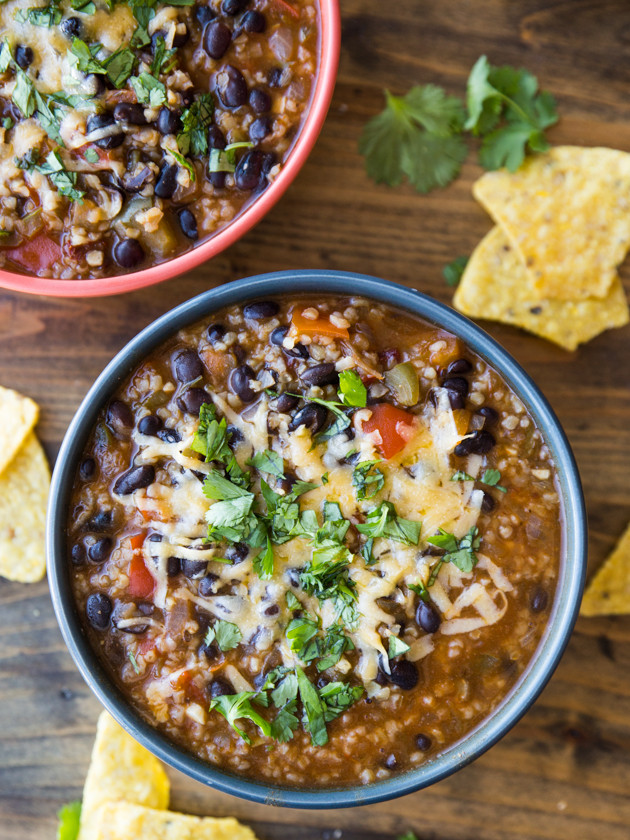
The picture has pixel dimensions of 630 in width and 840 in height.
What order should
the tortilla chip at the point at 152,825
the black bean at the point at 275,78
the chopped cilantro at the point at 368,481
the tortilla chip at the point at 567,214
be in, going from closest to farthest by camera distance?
1. the chopped cilantro at the point at 368,481
2. the black bean at the point at 275,78
3. the tortilla chip at the point at 152,825
4. the tortilla chip at the point at 567,214

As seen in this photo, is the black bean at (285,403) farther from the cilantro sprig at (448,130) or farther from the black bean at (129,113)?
the cilantro sprig at (448,130)

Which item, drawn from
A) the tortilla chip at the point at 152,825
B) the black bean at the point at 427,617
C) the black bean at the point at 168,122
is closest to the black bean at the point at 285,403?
the black bean at the point at 427,617

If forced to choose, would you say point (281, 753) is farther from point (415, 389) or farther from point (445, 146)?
point (445, 146)

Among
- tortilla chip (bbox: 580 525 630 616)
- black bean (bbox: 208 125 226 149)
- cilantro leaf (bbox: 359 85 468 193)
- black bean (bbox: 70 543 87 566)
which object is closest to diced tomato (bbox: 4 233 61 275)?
black bean (bbox: 208 125 226 149)

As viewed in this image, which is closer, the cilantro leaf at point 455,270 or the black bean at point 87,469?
the black bean at point 87,469

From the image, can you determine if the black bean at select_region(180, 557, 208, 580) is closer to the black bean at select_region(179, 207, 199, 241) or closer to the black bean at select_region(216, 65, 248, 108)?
the black bean at select_region(179, 207, 199, 241)

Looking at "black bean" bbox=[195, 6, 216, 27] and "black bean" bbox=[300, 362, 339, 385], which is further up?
"black bean" bbox=[195, 6, 216, 27]
